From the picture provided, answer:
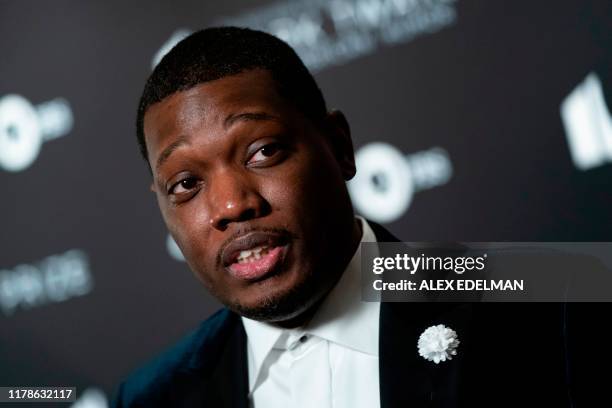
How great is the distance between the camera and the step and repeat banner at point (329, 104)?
1.47 metres

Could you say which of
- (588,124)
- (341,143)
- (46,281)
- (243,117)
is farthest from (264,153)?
(46,281)

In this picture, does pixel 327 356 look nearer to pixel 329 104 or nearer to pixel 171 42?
pixel 329 104

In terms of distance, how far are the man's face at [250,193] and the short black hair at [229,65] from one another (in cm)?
2

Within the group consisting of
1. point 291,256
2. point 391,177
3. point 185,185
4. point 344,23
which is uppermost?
point 344,23

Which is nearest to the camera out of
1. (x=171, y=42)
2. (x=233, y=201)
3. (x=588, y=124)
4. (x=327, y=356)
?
(x=233, y=201)

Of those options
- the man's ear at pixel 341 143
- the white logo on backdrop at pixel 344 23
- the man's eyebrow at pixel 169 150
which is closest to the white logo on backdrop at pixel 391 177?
the white logo on backdrop at pixel 344 23

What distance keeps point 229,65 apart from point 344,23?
2.22 feet

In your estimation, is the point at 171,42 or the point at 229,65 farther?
the point at 171,42

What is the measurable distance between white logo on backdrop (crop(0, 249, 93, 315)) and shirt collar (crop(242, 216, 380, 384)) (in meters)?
0.80

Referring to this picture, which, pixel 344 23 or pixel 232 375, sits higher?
pixel 344 23

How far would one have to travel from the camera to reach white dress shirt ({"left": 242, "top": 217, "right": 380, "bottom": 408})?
1.01 meters

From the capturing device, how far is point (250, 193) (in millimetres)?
899

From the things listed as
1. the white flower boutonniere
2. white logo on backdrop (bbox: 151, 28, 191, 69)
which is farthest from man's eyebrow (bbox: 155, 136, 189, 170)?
white logo on backdrop (bbox: 151, 28, 191, 69)

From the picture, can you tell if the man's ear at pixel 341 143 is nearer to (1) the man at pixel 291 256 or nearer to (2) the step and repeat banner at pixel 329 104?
(1) the man at pixel 291 256
